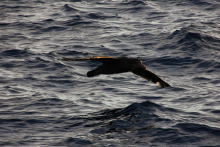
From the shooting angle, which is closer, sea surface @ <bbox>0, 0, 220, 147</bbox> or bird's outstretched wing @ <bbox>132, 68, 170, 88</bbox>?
sea surface @ <bbox>0, 0, 220, 147</bbox>

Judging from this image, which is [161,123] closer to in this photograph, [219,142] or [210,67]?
[219,142]

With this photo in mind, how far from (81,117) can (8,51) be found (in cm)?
674

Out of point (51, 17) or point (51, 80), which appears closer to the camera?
point (51, 80)

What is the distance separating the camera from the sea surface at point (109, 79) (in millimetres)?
8141

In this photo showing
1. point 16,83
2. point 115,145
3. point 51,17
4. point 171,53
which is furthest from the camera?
point 51,17

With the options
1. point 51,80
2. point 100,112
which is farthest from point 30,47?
point 100,112

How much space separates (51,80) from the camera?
11.6 m

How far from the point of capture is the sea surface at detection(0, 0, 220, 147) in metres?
8.14

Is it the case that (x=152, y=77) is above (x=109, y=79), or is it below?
above

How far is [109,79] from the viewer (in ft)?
39.1

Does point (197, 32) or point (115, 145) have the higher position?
point (197, 32)

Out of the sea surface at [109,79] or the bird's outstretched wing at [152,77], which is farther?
the bird's outstretched wing at [152,77]

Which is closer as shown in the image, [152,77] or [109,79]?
[152,77]

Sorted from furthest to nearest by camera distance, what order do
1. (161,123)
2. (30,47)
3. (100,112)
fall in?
1. (30,47)
2. (100,112)
3. (161,123)
